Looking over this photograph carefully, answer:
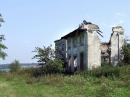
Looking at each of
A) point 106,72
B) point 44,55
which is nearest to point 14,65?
point 44,55

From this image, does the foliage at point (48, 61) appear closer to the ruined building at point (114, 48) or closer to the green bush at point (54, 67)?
the green bush at point (54, 67)

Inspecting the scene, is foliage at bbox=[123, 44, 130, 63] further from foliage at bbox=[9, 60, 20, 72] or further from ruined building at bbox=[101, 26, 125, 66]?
foliage at bbox=[9, 60, 20, 72]

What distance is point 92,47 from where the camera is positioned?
46969 millimetres

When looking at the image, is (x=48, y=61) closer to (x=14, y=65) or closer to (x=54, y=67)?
(x=54, y=67)

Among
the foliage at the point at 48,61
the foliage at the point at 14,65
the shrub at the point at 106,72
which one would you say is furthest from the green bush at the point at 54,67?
the foliage at the point at 14,65

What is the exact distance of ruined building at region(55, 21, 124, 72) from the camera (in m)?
46.8

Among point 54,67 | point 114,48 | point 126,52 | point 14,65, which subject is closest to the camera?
point 126,52

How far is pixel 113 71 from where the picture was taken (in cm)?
3675

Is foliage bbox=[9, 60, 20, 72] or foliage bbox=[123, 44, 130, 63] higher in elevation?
foliage bbox=[123, 44, 130, 63]

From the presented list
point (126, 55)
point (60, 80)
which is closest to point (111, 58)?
point (126, 55)

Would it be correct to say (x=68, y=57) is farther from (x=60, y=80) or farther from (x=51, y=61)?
(x=60, y=80)

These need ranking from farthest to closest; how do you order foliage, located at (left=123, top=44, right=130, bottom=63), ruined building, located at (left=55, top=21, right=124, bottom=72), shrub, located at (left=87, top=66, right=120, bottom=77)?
1. ruined building, located at (left=55, top=21, right=124, bottom=72)
2. foliage, located at (left=123, top=44, right=130, bottom=63)
3. shrub, located at (left=87, top=66, right=120, bottom=77)

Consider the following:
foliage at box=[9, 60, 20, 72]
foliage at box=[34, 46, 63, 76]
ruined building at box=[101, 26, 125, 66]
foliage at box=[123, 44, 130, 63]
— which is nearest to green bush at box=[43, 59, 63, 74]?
foliage at box=[34, 46, 63, 76]

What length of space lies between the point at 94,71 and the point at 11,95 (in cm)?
1506
